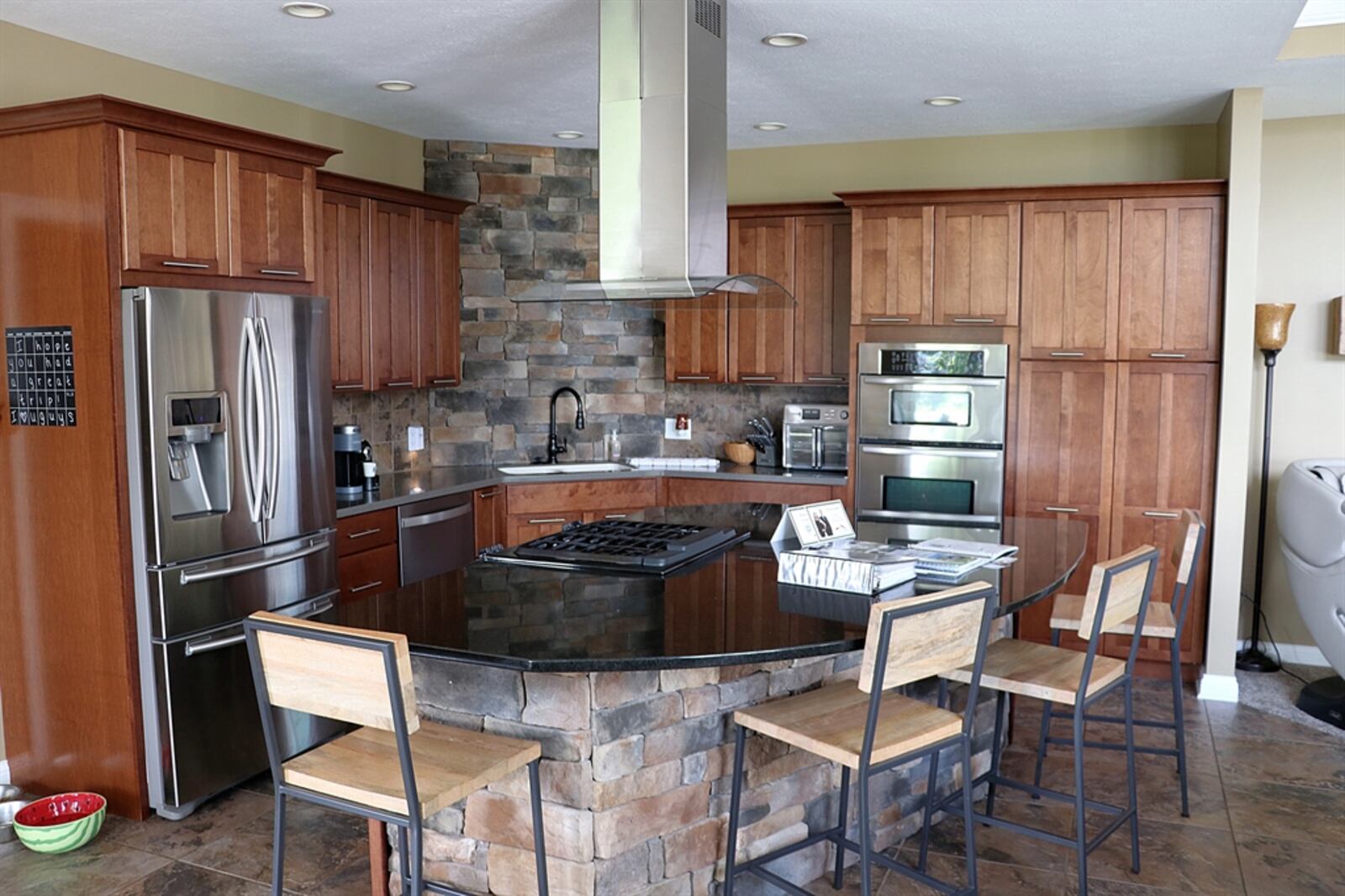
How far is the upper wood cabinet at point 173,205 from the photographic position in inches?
139

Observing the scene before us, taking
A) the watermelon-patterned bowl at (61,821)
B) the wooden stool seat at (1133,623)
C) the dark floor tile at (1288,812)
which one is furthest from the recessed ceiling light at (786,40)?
the watermelon-patterned bowl at (61,821)

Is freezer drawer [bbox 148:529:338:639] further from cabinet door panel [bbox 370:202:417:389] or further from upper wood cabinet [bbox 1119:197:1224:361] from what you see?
upper wood cabinet [bbox 1119:197:1224:361]

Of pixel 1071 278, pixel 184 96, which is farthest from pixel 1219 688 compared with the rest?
pixel 184 96

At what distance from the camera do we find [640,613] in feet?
Answer: 8.89

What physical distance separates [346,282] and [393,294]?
1.11ft

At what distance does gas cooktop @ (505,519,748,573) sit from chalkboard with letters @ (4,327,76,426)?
5.16 ft

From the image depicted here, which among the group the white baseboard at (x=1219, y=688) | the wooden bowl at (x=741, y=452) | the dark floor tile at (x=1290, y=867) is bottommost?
the dark floor tile at (x=1290, y=867)

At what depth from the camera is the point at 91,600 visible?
3654 millimetres

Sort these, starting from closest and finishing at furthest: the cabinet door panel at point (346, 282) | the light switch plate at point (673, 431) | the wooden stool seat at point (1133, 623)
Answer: the wooden stool seat at point (1133, 623)
the cabinet door panel at point (346, 282)
the light switch plate at point (673, 431)

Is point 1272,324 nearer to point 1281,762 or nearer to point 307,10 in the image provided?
point 1281,762

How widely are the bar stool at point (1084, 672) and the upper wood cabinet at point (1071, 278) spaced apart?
7.24 ft

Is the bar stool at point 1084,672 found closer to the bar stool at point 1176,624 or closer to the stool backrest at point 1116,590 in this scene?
the stool backrest at point 1116,590

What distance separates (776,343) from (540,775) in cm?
372

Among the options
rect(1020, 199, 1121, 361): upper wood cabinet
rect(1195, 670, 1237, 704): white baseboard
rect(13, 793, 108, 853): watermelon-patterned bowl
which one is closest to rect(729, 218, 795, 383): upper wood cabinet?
rect(1020, 199, 1121, 361): upper wood cabinet
